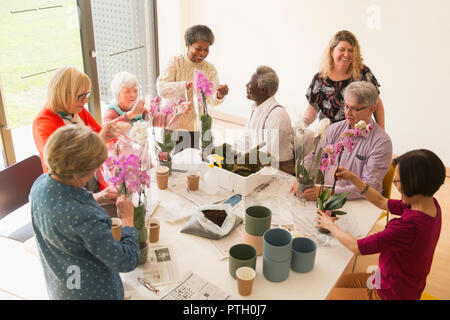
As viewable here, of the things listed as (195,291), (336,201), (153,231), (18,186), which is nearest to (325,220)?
(336,201)

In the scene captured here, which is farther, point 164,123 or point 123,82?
point 123,82

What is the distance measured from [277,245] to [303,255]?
0.41ft

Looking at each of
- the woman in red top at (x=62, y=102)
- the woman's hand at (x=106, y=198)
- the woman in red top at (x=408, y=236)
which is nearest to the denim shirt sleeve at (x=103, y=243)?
the woman's hand at (x=106, y=198)

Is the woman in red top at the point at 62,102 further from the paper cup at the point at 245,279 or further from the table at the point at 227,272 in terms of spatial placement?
the paper cup at the point at 245,279

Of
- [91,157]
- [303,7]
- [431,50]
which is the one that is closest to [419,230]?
[91,157]

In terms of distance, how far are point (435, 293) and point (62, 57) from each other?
12.7ft

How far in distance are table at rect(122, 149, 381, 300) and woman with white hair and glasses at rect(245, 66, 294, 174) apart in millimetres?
801

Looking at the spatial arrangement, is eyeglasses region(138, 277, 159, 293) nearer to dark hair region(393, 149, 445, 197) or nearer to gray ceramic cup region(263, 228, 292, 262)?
gray ceramic cup region(263, 228, 292, 262)

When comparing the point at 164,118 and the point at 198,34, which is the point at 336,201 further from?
the point at 198,34

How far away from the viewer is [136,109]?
2.80 meters

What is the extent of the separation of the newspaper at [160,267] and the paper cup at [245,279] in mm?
265

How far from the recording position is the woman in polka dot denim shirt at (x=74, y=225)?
1341mm

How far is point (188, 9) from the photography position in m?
5.48
